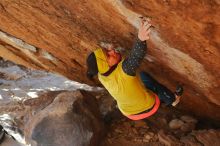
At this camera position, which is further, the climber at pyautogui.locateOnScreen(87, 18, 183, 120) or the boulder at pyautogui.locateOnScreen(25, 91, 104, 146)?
the boulder at pyautogui.locateOnScreen(25, 91, 104, 146)

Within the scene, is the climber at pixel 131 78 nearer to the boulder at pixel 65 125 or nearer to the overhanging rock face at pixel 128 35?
the overhanging rock face at pixel 128 35

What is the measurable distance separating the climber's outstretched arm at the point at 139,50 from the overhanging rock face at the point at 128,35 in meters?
0.11

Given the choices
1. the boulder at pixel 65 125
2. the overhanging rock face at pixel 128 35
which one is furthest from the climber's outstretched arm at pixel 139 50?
the boulder at pixel 65 125

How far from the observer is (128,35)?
156 inches

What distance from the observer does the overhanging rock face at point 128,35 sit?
320cm

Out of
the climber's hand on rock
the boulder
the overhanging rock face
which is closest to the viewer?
the overhanging rock face

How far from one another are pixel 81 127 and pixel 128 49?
1445mm

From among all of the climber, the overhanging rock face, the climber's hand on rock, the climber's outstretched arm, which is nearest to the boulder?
the overhanging rock face

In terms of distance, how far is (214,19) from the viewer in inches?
119

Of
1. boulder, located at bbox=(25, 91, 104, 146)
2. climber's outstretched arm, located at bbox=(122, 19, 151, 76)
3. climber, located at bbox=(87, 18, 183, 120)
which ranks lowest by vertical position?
boulder, located at bbox=(25, 91, 104, 146)

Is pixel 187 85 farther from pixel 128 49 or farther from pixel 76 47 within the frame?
pixel 76 47

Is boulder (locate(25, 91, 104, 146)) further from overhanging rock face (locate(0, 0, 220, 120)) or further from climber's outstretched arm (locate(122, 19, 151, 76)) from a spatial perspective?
climber's outstretched arm (locate(122, 19, 151, 76))

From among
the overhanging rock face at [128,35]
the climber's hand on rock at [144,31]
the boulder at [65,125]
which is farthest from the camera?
the boulder at [65,125]

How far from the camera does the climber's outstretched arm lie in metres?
3.31
